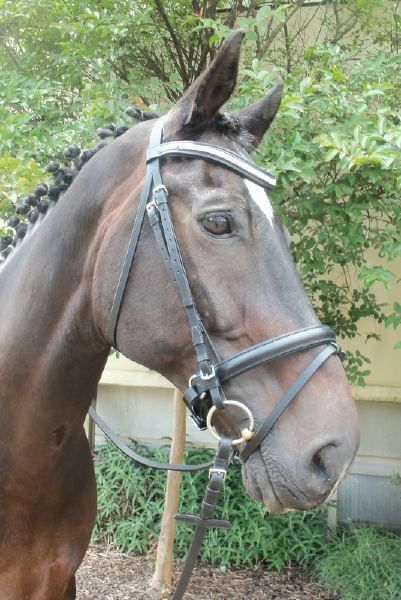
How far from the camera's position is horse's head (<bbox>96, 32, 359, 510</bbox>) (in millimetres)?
1392

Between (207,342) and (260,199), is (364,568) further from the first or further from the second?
(260,199)

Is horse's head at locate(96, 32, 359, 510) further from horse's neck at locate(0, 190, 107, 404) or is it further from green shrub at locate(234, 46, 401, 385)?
green shrub at locate(234, 46, 401, 385)

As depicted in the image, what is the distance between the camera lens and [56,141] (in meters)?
3.58

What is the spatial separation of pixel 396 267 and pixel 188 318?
13.2 feet

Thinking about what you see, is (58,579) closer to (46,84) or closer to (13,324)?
(13,324)

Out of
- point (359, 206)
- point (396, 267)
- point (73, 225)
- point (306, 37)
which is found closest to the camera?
point (73, 225)

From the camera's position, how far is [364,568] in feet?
13.9

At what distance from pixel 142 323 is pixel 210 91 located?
0.68 metres

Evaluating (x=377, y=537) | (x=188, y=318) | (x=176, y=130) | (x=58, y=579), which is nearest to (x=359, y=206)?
(x=176, y=130)

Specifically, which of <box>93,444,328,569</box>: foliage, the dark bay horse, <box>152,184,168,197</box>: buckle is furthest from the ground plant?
<box>152,184,168,197</box>: buckle

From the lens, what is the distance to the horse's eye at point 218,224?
1.54 metres

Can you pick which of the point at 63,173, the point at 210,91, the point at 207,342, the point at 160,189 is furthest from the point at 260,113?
the point at 207,342

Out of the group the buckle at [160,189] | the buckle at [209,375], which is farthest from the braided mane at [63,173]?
the buckle at [209,375]

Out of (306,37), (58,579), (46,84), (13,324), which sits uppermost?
(306,37)
